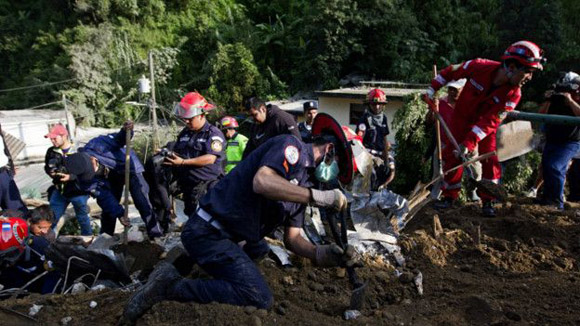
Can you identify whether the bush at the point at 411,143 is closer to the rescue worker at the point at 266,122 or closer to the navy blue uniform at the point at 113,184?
the rescue worker at the point at 266,122

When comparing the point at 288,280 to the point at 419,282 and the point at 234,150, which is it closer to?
the point at 419,282

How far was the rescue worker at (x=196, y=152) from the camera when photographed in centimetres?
511

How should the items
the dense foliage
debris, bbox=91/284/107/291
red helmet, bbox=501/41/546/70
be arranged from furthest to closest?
the dense foliage → red helmet, bbox=501/41/546/70 → debris, bbox=91/284/107/291

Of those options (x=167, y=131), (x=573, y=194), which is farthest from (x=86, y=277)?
(x=167, y=131)

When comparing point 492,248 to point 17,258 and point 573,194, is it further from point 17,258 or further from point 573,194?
point 17,258

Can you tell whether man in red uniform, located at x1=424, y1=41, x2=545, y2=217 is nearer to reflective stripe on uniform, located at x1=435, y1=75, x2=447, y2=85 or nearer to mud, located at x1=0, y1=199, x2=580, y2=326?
reflective stripe on uniform, located at x1=435, y1=75, x2=447, y2=85

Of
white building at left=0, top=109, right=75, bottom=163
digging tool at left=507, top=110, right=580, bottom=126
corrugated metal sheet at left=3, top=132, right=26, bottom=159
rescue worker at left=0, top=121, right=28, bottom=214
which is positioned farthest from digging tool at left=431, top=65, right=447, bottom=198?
white building at left=0, top=109, right=75, bottom=163

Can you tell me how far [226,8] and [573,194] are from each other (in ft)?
79.4

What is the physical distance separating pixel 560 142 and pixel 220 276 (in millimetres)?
4169

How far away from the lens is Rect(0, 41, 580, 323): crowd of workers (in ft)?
10.6

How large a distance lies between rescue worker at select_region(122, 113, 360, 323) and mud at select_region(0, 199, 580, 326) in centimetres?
10

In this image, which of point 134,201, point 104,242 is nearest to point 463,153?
point 134,201

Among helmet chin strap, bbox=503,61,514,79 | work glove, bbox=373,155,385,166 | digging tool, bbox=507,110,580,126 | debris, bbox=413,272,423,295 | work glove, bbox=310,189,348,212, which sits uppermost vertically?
helmet chin strap, bbox=503,61,514,79

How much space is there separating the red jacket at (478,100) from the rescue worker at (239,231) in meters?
2.24
